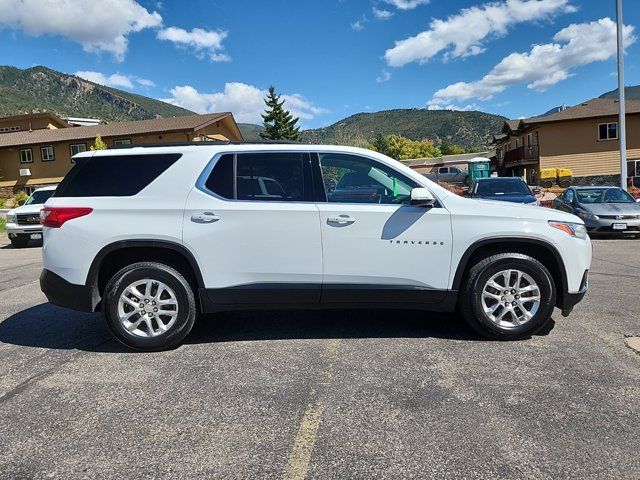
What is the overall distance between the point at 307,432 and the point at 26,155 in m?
44.0

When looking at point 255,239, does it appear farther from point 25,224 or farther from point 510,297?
point 25,224

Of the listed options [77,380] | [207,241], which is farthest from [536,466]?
[77,380]

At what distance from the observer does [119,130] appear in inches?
1499

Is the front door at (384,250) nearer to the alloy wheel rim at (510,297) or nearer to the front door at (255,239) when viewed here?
the front door at (255,239)

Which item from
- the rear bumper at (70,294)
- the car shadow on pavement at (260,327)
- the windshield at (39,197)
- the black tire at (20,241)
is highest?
the windshield at (39,197)

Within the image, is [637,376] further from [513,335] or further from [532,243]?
[532,243]

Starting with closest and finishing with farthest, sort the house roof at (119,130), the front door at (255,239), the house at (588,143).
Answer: the front door at (255,239) < the house roof at (119,130) < the house at (588,143)

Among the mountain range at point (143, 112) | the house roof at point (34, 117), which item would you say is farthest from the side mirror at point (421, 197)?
the mountain range at point (143, 112)

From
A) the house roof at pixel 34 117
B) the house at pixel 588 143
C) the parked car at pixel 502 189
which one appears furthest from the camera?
the house roof at pixel 34 117

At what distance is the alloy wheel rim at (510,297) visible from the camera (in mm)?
4449

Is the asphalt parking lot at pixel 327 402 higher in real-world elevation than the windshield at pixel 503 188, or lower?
lower

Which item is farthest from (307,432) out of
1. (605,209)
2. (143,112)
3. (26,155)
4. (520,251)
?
(143,112)

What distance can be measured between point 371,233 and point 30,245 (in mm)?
13732

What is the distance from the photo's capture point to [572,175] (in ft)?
122
